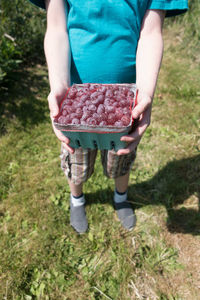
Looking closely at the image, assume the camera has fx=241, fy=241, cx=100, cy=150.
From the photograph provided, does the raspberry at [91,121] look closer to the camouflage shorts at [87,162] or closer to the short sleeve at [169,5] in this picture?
the camouflage shorts at [87,162]

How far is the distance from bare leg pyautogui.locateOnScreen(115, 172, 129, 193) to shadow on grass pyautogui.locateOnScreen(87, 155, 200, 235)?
26cm

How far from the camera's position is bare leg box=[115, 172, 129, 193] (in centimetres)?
184

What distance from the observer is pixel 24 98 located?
122 inches

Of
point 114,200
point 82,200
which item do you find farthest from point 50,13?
point 114,200

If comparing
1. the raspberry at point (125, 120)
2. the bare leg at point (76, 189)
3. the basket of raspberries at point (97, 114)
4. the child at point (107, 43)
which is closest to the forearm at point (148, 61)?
the child at point (107, 43)

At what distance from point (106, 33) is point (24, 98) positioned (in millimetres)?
2125

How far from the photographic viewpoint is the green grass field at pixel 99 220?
1.71 metres

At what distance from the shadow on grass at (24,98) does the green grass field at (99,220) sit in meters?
0.02

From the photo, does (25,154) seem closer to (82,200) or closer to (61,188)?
(61,188)

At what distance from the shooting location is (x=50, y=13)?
1.25 meters

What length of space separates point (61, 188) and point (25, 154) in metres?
0.62

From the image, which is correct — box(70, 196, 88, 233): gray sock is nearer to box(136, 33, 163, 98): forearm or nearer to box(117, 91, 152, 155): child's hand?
box(117, 91, 152, 155): child's hand

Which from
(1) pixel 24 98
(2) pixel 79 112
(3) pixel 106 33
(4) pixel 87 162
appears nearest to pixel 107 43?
(3) pixel 106 33

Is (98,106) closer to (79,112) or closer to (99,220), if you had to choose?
(79,112)
